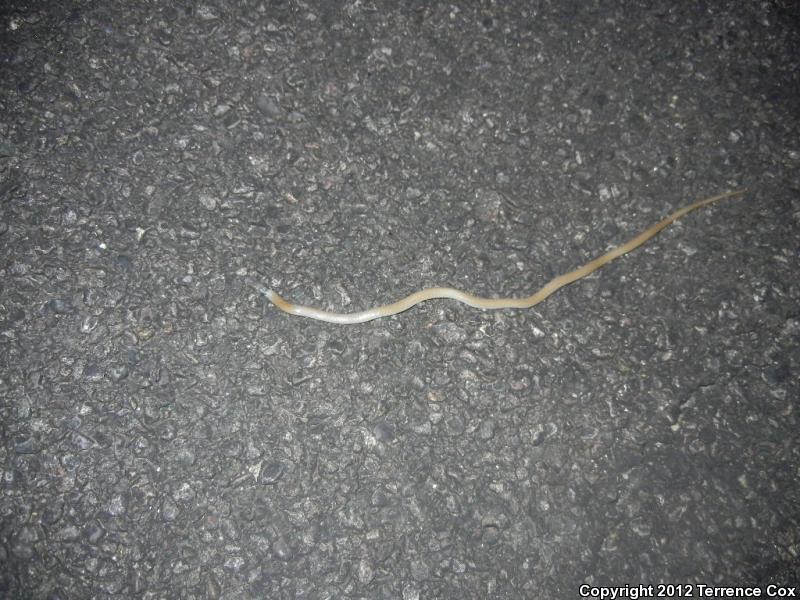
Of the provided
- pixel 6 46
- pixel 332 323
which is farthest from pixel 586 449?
pixel 6 46

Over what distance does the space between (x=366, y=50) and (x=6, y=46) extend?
1735mm

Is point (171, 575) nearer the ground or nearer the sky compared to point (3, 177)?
nearer the ground

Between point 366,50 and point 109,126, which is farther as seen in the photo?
point 366,50

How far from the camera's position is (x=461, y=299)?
8.51 feet

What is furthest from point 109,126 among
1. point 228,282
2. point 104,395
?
point 104,395

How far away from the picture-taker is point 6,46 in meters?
2.71

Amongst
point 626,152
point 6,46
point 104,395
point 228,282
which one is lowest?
point 104,395

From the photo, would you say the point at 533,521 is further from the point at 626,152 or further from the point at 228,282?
the point at 626,152

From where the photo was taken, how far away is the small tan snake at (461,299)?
251 centimetres

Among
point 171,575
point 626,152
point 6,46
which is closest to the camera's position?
point 171,575

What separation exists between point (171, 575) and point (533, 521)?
→ 1431 mm

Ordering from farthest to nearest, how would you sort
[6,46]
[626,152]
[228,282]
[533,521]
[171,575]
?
[626,152], [6,46], [228,282], [533,521], [171,575]

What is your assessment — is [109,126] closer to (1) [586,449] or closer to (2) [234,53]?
(2) [234,53]

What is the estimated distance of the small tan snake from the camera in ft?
8.23
